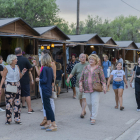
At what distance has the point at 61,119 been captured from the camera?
6531 mm

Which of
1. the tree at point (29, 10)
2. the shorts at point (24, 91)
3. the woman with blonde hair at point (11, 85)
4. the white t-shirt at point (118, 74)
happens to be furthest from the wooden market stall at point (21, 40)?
the tree at point (29, 10)

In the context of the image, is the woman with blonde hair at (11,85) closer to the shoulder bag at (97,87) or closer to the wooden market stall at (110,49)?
the shoulder bag at (97,87)

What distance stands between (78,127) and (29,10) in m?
35.6

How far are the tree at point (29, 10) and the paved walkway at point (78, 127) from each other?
33.1 metres

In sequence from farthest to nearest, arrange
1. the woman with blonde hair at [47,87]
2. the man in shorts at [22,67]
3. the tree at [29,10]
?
1. the tree at [29,10]
2. the man in shorts at [22,67]
3. the woman with blonde hair at [47,87]

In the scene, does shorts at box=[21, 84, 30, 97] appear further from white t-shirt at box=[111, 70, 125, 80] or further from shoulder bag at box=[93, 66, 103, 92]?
white t-shirt at box=[111, 70, 125, 80]

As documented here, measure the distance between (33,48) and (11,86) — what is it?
13.9 feet

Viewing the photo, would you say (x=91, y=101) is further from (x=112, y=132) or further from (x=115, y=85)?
(x=115, y=85)

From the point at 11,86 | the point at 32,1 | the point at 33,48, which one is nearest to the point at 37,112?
the point at 11,86

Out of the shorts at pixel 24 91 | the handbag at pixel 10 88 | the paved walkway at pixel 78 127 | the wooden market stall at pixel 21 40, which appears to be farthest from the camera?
the wooden market stall at pixel 21 40

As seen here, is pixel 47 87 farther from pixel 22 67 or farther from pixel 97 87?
pixel 22 67

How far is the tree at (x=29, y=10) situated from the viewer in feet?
127

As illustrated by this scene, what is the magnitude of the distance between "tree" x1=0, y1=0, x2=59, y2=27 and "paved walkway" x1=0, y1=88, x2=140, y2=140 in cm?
3312

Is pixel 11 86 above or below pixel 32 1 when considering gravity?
below
